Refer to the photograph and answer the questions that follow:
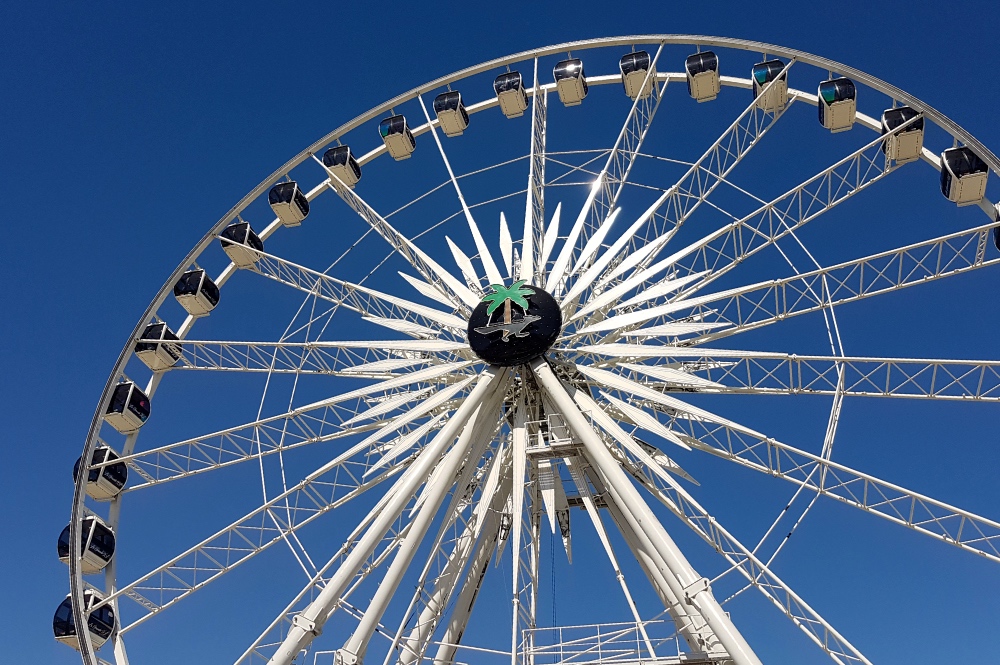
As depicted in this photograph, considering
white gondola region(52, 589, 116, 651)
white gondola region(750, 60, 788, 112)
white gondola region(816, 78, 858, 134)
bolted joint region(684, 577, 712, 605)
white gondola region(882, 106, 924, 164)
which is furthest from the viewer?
white gondola region(750, 60, 788, 112)

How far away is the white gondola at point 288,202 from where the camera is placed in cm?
2103

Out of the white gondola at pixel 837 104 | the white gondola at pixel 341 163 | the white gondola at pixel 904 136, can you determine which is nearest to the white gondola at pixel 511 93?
the white gondola at pixel 341 163

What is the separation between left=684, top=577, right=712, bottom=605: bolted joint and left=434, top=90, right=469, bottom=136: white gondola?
12914 millimetres

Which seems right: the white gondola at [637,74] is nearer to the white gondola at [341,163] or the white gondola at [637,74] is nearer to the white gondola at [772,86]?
the white gondola at [772,86]

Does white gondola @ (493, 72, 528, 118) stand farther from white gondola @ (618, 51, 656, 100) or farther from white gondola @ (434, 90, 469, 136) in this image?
white gondola @ (618, 51, 656, 100)

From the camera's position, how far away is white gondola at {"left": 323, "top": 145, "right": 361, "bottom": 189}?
70.0ft

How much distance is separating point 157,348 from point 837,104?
1467cm

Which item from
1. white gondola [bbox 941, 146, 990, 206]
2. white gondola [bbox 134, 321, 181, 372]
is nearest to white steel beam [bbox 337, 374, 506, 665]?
white gondola [bbox 134, 321, 181, 372]

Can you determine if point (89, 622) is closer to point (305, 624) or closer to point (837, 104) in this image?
point (305, 624)

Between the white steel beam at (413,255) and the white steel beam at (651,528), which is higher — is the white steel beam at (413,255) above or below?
above

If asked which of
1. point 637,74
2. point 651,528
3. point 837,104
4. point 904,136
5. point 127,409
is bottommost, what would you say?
point 651,528

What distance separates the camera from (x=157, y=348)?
774 inches

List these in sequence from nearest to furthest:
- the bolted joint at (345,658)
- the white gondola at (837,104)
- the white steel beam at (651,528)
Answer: the white steel beam at (651,528), the bolted joint at (345,658), the white gondola at (837,104)

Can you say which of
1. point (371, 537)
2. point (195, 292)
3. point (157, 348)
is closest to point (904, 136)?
point (371, 537)
